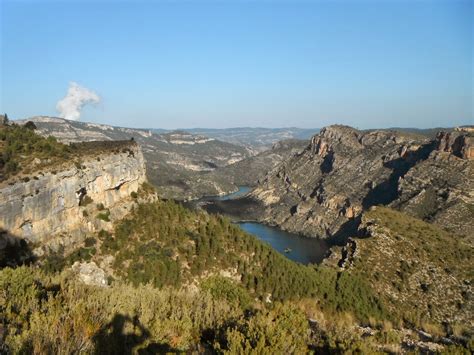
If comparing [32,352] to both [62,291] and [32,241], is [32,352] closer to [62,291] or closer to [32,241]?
[62,291]

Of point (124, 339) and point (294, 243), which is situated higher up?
point (124, 339)

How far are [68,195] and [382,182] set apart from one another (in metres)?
130

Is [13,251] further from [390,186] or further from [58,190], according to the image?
[390,186]

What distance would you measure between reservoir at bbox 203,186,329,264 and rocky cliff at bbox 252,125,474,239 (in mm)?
5595

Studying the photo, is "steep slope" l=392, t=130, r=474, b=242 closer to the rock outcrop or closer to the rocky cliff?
the rocky cliff

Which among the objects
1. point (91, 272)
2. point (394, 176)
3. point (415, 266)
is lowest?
point (415, 266)

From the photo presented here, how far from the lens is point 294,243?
516ft

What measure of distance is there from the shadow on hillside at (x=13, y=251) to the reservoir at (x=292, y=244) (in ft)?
313

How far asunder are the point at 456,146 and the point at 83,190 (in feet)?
381

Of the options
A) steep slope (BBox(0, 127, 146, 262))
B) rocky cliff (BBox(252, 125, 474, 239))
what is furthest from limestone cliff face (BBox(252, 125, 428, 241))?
steep slope (BBox(0, 127, 146, 262))

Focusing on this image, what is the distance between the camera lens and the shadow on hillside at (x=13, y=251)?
39656mm

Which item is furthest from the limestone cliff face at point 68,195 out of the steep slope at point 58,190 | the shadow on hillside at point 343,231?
the shadow on hillside at point 343,231

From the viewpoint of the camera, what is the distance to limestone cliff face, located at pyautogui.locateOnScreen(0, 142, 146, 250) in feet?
139

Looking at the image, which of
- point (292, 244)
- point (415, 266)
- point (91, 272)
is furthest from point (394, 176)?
point (91, 272)
